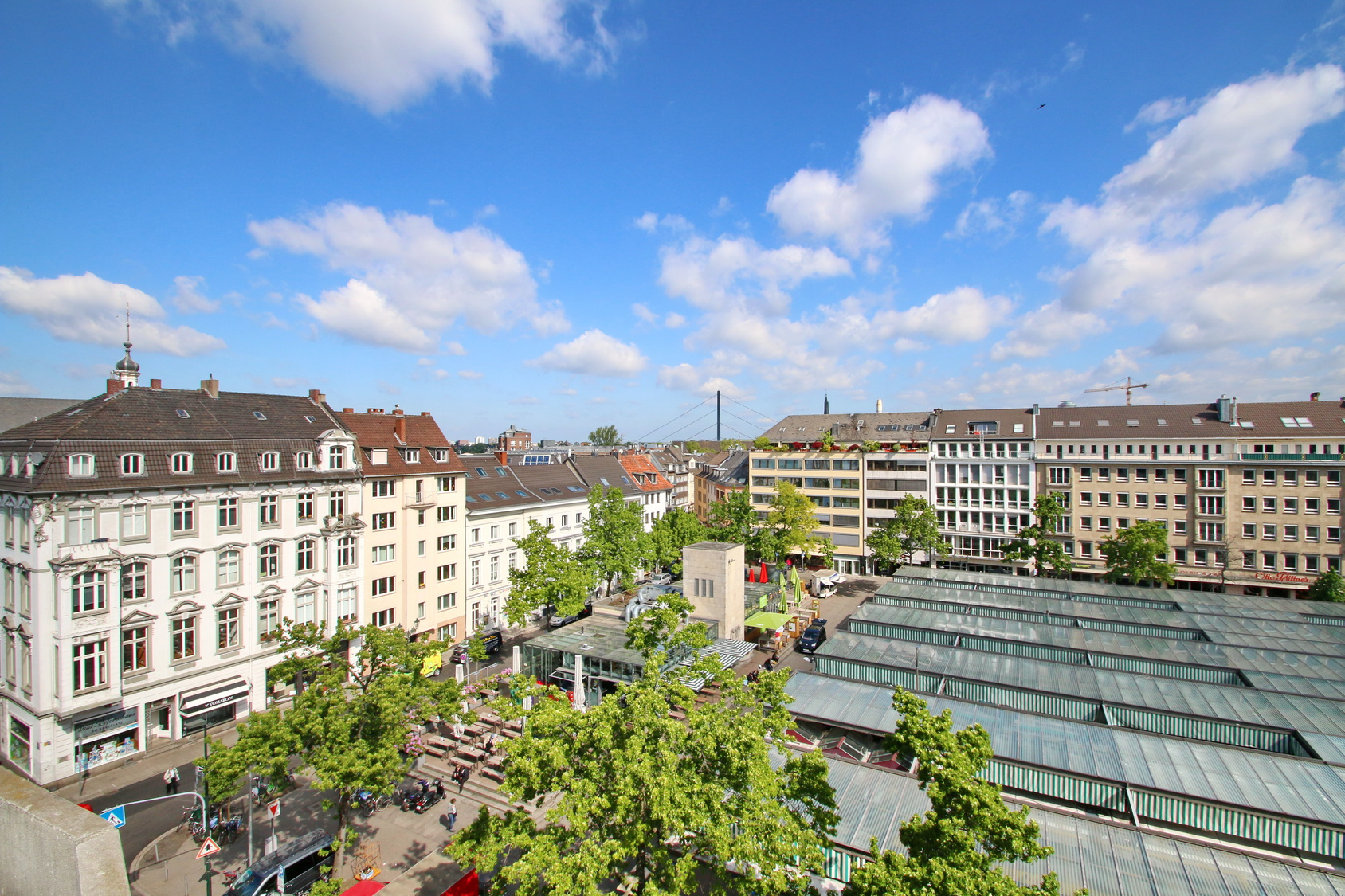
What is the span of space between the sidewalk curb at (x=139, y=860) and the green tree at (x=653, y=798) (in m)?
16.2

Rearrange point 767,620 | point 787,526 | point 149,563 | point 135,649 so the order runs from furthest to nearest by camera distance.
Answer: point 787,526 → point 767,620 → point 149,563 → point 135,649

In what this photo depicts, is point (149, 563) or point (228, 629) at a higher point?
point (149, 563)

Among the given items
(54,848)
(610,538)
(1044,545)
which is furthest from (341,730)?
(1044,545)

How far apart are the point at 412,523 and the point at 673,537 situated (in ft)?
74.7

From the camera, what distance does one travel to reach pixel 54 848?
27.7ft

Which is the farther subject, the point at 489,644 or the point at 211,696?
the point at 489,644

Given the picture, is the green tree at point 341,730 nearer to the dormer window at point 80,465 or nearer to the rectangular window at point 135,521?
the rectangular window at point 135,521

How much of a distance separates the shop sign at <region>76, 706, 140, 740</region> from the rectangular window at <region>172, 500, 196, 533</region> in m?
8.69

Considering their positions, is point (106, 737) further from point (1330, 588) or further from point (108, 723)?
point (1330, 588)

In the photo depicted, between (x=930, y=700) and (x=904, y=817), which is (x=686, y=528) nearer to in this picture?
(x=930, y=700)

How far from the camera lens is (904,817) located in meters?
17.5

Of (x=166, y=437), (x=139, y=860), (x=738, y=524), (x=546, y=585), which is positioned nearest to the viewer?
(x=139, y=860)

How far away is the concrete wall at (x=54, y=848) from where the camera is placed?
8.15m

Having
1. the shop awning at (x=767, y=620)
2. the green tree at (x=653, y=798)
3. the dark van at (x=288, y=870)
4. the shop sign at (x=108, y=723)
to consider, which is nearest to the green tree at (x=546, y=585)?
the shop awning at (x=767, y=620)
